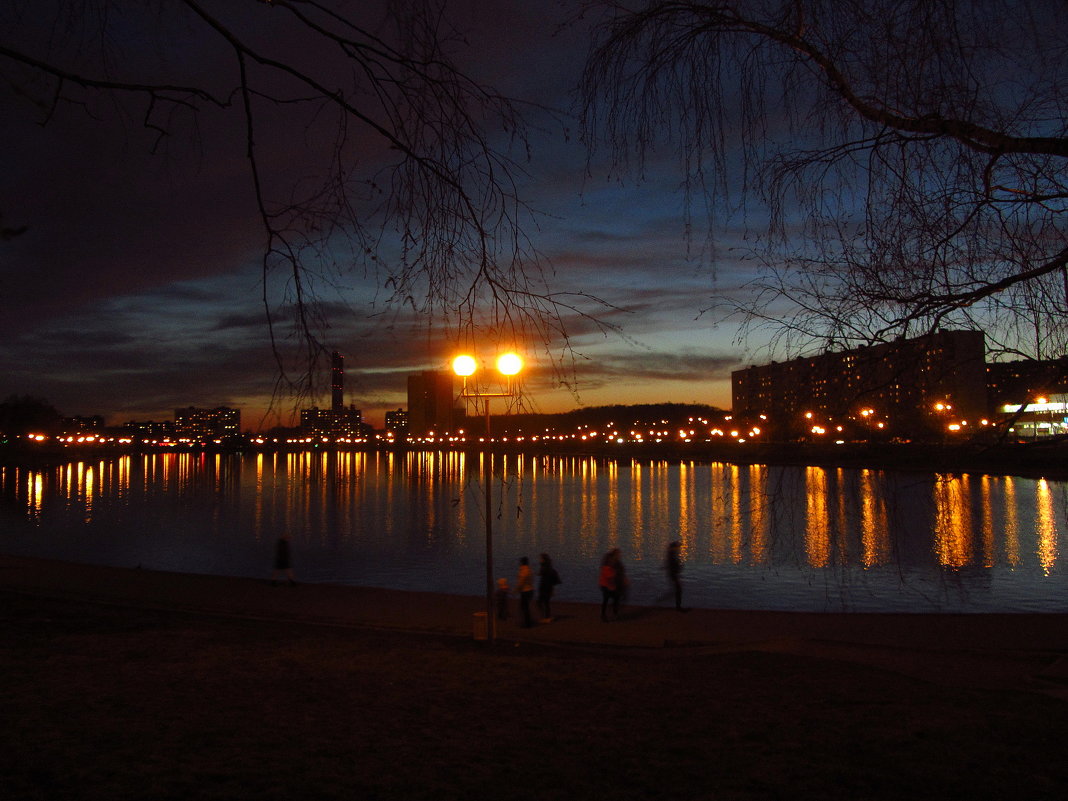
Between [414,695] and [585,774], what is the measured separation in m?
2.89

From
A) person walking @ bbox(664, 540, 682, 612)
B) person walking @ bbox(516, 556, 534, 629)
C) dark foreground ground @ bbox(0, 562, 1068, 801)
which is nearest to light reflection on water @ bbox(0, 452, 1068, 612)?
person walking @ bbox(516, 556, 534, 629)

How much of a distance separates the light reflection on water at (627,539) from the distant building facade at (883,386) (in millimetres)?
469

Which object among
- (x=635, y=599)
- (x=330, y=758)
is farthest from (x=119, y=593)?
(x=330, y=758)

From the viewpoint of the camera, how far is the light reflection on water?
67.7ft

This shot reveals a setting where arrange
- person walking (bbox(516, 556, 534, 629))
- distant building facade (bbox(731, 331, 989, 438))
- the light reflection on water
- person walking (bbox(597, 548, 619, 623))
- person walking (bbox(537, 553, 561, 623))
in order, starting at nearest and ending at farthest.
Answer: distant building facade (bbox(731, 331, 989, 438))
person walking (bbox(516, 556, 534, 629))
person walking (bbox(537, 553, 561, 623))
person walking (bbox(597, 548, 619, 623))
the light reflection on water

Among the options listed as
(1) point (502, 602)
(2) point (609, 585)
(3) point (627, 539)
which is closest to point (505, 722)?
(1) point (502, 602)

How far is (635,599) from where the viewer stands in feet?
72.1

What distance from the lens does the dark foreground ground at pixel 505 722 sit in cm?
534

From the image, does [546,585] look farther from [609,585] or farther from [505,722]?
[505,722]

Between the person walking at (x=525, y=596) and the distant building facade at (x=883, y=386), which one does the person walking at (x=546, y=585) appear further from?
the distant building facade at (x=883, y=386)

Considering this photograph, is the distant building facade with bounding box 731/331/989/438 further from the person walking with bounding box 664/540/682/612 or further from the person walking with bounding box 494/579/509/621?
the person walking with bounding box 664/540/682/612

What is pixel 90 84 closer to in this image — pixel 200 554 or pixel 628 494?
pixel 200 554

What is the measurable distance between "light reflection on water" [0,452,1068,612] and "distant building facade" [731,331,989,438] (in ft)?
1.54

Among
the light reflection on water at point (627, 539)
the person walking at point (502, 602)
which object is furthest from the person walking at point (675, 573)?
the person walking at point (502, 602)
